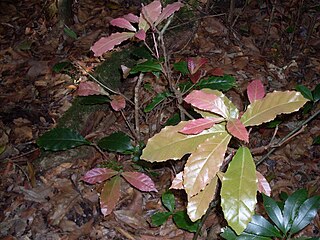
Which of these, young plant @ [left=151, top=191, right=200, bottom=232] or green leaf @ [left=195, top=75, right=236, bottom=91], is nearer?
green leaf @ [left=195, top=75, right=236, bottom=91]

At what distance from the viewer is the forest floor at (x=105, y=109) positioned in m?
2.17

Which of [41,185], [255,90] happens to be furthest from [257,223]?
[41,185]

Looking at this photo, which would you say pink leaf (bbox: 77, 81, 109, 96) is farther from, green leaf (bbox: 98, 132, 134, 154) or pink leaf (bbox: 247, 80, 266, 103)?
pink leaf (bbox: 247, 80, 266, 103)

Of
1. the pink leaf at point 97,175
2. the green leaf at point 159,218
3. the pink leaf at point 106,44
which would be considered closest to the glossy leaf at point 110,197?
the pink leaf at point 97,175

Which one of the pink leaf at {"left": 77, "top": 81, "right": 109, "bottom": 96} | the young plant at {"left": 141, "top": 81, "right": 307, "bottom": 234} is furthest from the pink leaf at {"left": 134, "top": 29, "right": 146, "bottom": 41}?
the pink leaf at {"left": 77, "top": 81, "right": 109, "bottom": 96}

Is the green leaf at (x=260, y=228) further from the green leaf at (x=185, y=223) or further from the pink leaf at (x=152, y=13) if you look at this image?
the pink leaf at (x=152, y=13)

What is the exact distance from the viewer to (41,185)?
2.31 m

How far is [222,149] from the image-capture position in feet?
3.27

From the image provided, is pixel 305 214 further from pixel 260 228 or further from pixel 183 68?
pixel 183 68

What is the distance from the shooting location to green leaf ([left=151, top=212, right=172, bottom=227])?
1.97m

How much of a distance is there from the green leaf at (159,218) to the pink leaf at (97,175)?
307 mm

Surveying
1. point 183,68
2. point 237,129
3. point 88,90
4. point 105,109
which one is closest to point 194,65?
point 183,68

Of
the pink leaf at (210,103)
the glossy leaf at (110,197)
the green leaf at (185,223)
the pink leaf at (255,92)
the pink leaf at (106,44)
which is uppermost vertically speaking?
the pink leaf at (106,44)

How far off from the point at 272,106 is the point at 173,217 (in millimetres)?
1117
